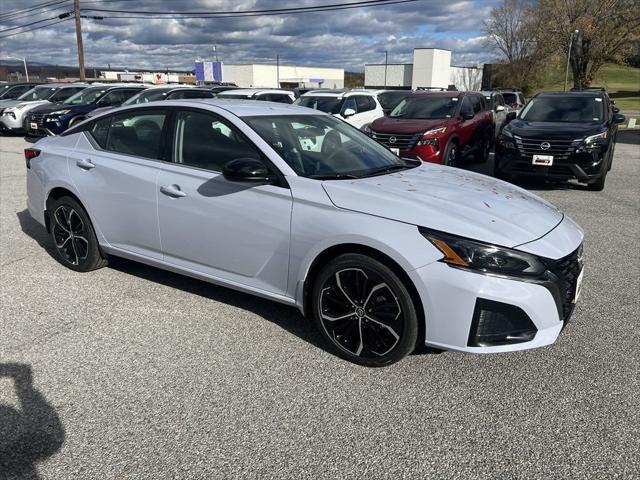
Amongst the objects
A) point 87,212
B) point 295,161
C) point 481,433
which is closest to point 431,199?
point 295,161

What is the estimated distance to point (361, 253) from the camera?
3.13m

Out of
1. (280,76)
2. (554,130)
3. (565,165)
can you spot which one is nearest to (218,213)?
(565,165)

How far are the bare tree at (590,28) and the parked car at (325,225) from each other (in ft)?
136

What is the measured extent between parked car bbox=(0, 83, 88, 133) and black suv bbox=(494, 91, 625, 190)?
14462 mm

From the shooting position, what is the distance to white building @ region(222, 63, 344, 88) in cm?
7775

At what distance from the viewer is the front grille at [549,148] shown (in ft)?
27.7

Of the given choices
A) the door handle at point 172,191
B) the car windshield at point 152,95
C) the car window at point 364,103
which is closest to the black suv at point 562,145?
the car window at point 364,103

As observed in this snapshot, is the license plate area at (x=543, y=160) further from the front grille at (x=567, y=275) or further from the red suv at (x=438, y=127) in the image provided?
the front grille at (x=567, y=275)

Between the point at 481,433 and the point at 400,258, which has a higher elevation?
the point at 400,258

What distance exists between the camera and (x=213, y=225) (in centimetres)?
368

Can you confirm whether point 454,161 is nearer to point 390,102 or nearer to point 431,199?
point 431,199

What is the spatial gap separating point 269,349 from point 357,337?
0.62 m

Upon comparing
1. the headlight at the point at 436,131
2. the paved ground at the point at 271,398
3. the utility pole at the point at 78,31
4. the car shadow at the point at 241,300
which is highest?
the utility pole at the point at 78,31

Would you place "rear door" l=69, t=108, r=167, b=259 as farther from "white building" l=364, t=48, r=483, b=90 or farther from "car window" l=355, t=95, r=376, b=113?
"white building" l=364, t=48, r=483, b=90
